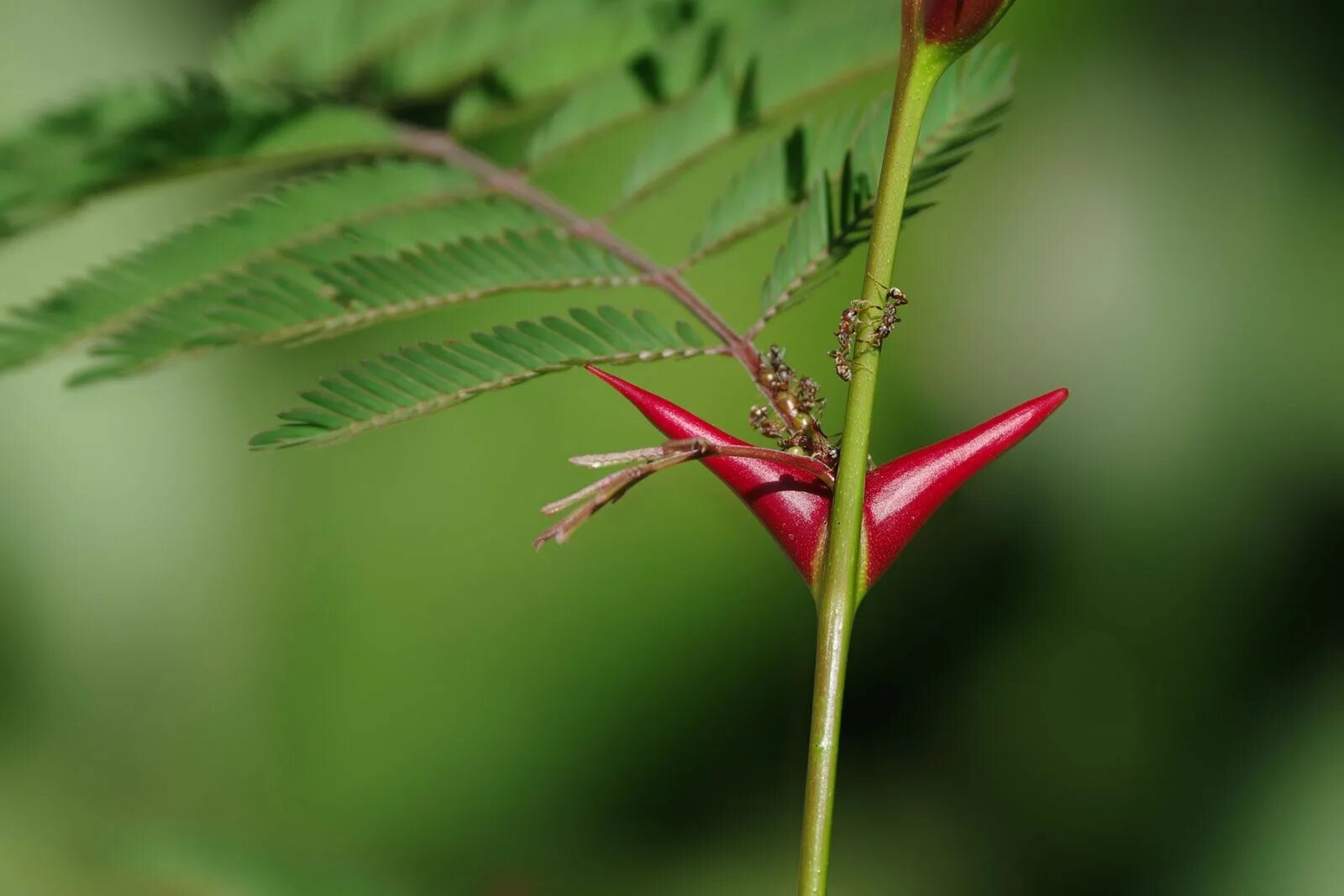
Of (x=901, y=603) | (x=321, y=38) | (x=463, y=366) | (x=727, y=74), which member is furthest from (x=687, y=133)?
(x=901, y=603)

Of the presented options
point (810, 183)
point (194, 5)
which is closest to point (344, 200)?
point (810, 183)

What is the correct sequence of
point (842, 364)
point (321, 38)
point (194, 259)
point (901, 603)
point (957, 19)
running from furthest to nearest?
point (901, 603)
point (321, 38)
point (194, 259)
point (842, 364)
point (957, 19)

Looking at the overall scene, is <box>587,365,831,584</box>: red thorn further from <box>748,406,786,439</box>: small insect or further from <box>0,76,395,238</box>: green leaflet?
<box>0,76,395,238</box>: green leaflet

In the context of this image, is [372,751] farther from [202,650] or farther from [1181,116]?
[1181,116]

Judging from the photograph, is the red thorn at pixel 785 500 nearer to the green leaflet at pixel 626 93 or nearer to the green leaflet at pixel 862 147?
the green leaflet at pixel 862 147

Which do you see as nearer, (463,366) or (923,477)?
(923,477)

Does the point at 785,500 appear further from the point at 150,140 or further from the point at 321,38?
the point at 321,38

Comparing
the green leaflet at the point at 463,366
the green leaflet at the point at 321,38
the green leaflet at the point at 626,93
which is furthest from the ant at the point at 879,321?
the green leaflet at the point at 321,38
